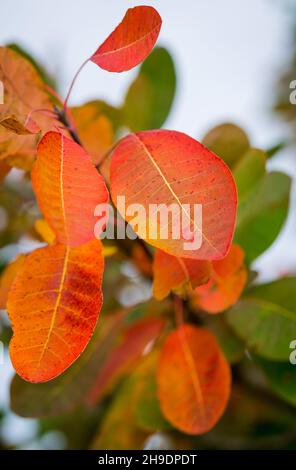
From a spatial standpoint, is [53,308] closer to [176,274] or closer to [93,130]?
[176,274]

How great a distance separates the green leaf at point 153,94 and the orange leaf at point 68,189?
485 millimetres

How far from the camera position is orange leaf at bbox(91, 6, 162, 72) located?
0.55 metres

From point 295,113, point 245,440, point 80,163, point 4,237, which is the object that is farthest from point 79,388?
point 295,113

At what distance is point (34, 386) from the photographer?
0.89 meters

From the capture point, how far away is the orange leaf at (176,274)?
62 cm

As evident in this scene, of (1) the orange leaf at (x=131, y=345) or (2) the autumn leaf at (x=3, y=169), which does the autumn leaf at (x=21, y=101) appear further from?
(1) the orange leaf at (x=131, y=345)

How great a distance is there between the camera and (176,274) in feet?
2.07

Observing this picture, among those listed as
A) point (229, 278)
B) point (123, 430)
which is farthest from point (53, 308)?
point (123, 430)

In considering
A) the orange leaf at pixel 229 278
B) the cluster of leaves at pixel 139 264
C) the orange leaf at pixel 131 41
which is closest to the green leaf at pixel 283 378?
the cluster of leaves at pixel 139 264

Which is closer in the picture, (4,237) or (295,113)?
(4,237)

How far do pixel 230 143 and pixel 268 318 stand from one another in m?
0.28

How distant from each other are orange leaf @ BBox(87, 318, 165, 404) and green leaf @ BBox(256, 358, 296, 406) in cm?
22
